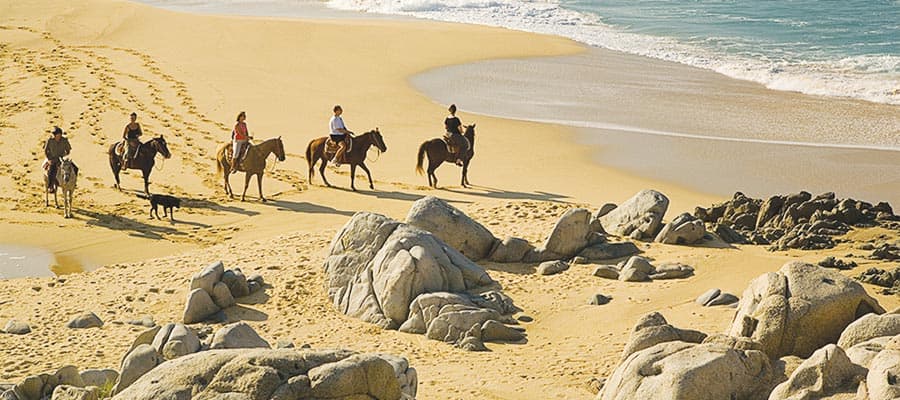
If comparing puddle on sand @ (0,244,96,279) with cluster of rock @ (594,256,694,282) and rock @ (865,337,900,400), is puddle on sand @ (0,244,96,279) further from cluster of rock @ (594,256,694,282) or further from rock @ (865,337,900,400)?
rock @ (865,337,900,400)

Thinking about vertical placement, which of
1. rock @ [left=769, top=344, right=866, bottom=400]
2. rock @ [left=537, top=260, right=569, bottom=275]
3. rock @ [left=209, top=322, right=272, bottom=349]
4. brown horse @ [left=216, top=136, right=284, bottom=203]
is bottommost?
rock @ [left=209, top=322, right=272, bottom=349]

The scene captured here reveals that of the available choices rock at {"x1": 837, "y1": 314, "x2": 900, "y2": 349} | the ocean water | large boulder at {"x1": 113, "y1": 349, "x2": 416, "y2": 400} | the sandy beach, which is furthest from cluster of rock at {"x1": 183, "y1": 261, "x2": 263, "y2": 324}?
the ocean water

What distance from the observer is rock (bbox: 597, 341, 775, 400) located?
34.2 ft

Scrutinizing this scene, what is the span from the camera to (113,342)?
50.6 ft

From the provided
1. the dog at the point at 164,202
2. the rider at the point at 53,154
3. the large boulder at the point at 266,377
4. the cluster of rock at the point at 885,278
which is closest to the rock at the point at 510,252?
the cluster of rock at the point at 885,278

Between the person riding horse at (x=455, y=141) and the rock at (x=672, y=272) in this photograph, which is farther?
the person riding horse at (x=455, y=141)

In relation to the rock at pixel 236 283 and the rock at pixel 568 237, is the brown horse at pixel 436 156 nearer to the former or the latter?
the rock at pixel 568 237

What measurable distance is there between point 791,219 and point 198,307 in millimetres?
9933

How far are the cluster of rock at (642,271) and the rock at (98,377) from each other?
24.5 ft

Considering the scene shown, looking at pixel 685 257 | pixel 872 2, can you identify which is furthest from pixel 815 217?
pixel 872 2

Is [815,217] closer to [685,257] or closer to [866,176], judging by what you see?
[685,257]

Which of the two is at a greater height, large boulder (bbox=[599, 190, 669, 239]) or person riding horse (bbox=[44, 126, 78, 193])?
person riding horse (bbox=[44, 126, 78, 193])

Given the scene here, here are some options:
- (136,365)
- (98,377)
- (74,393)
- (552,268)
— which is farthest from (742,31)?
(74,393)

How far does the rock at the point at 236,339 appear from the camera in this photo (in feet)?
42.7
